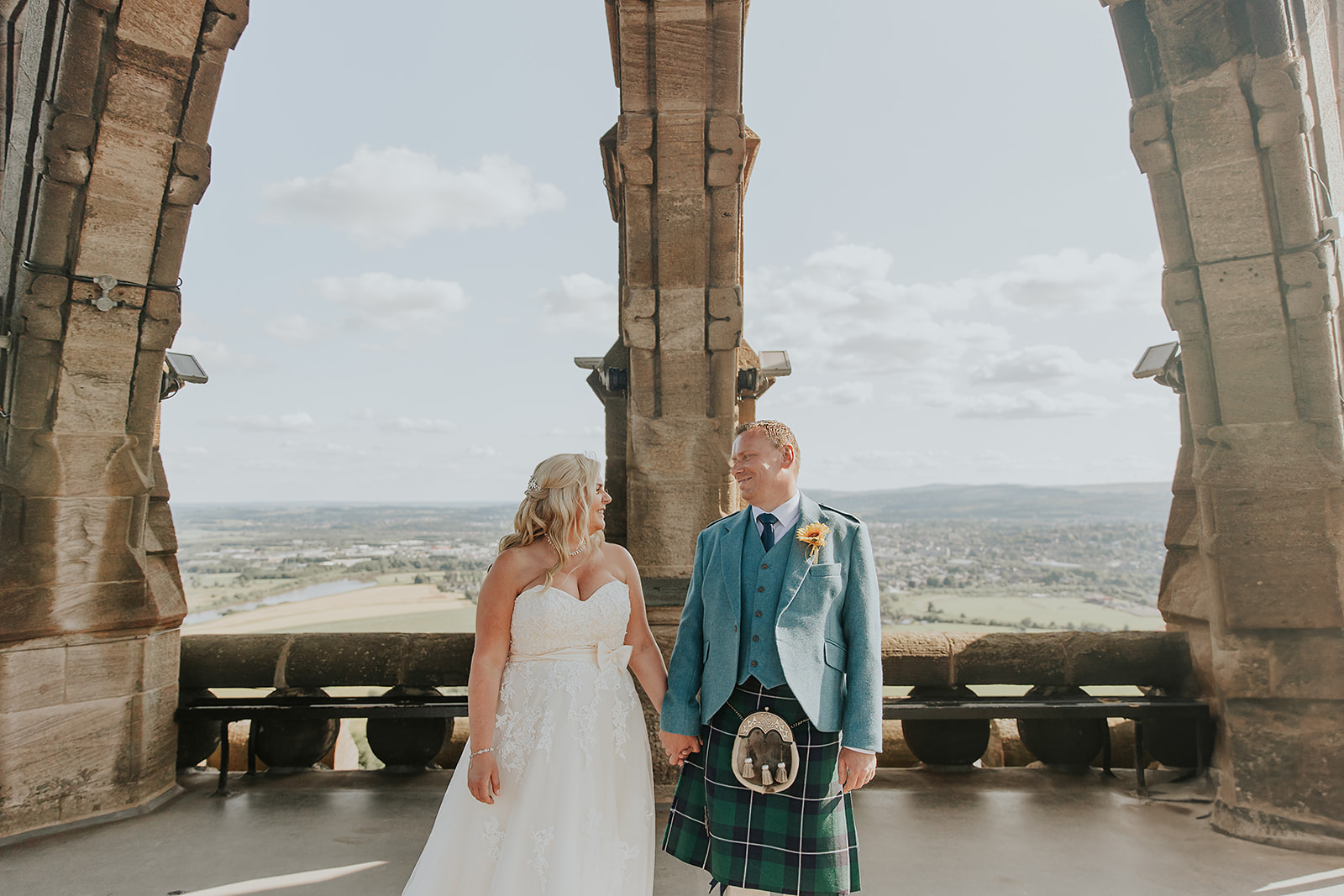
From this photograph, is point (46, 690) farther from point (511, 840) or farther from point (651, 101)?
point (651, 101)

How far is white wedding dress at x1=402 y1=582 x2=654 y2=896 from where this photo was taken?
1876 millimetres

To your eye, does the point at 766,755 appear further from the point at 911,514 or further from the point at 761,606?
the point at 911,514

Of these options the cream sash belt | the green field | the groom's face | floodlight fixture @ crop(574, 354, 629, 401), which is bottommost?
the green field

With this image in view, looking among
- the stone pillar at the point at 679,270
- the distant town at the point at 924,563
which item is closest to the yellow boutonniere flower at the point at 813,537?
the stone pillar at the point at 679,270

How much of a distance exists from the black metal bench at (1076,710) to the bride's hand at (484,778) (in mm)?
2135

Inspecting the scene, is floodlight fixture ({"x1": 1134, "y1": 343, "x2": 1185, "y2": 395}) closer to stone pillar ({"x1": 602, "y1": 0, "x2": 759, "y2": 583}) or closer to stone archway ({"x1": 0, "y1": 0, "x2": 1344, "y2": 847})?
stone archway ({"x1": 0, "y1": 0, "x2": 1344, "y2": 847})

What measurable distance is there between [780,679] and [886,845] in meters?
1.71

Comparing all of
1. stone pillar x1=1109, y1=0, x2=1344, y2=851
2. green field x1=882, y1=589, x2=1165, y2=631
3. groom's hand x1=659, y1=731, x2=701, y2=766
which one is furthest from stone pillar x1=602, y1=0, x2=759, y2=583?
green field x1=882, y1=589, x2=1165, y2=631

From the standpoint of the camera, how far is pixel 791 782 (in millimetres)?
1829

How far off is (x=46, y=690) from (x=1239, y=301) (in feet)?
18.4

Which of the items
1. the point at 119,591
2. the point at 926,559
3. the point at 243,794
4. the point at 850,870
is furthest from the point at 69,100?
the point at 926,559

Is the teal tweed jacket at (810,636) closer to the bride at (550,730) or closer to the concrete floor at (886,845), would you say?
the bride at (550,730)

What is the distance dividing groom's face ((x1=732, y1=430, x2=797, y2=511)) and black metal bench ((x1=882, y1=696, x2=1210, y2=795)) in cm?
198

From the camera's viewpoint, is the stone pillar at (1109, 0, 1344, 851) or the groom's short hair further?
the stone pillar at (1109, 0, 1344, 851)
